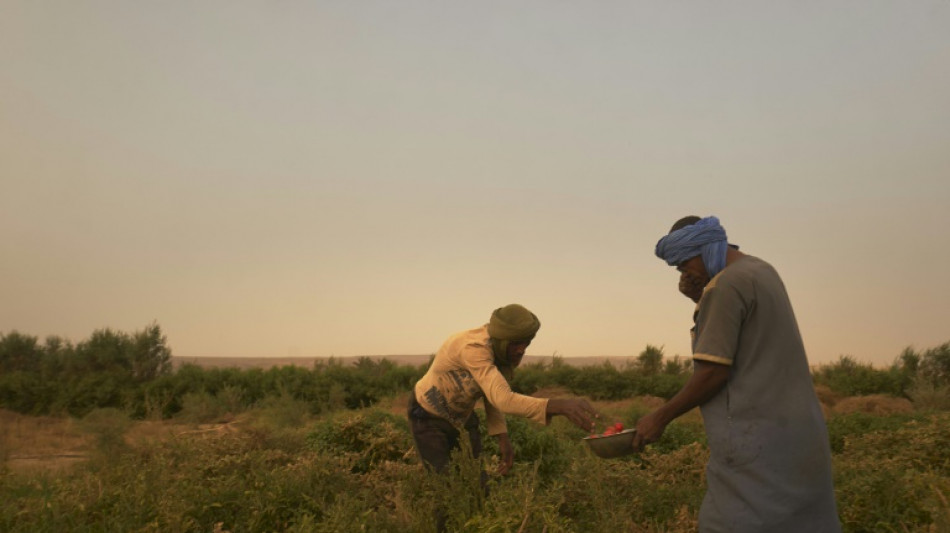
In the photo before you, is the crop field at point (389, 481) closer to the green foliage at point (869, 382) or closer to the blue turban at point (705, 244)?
the blue turban at point (705, 244)

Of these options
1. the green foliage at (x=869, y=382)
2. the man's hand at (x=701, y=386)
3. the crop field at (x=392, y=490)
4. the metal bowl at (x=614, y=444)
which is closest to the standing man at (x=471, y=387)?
the crop field at (x=392, y=490)

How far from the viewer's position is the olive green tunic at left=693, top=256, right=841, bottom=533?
328 centimetres

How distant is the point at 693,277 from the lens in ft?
12.0

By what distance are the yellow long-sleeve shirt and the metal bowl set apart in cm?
96

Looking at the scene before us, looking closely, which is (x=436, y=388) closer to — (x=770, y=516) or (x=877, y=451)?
(x=770, y=516)

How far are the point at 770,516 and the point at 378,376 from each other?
23.0 metres

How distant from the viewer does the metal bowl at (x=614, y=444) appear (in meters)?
3.87

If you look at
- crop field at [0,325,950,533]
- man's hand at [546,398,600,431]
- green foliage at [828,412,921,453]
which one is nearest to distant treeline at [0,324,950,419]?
crop field at [0,325,950,533]

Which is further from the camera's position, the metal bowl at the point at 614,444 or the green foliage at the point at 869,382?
the green foliage at the point at 869,382

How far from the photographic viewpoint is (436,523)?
5195 millimetres

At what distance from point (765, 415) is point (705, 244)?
79 centimetres

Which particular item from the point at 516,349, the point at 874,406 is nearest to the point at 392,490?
the point at 516,349

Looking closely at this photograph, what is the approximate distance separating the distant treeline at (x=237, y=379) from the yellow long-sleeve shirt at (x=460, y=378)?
15472 mm

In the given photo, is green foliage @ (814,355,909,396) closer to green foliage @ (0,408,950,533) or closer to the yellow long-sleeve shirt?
green foliage @ (0,408,950,533)
